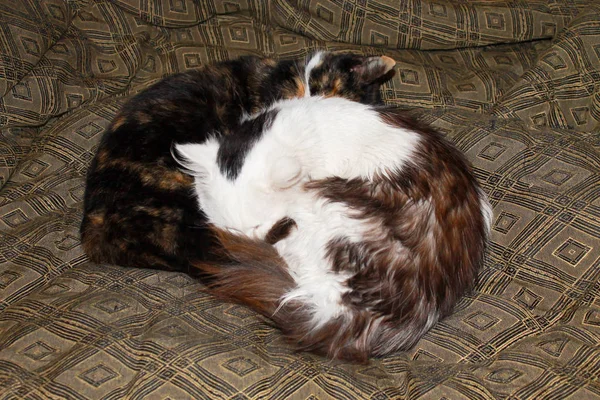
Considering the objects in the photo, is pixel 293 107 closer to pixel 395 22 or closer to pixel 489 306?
pixel 489 306

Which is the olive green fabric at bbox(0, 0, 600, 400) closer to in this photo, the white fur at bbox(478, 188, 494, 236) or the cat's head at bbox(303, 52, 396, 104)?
the white fur at bbox(478, 188, 494, 236)

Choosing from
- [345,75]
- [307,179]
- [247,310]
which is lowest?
[247,310]

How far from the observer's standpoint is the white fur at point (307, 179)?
151cm

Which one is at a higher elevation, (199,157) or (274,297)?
(199,157)

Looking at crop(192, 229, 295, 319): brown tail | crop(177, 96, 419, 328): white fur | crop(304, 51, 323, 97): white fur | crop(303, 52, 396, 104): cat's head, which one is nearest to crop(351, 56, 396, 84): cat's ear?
crop(303, 52, 396, 104): cat's head

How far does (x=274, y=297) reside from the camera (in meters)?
1.50

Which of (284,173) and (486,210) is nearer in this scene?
(284,173)

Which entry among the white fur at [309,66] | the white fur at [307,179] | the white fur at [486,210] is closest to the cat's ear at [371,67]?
the white fur at [309,66]

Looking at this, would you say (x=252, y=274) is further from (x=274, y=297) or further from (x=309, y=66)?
(x=309, y=66)

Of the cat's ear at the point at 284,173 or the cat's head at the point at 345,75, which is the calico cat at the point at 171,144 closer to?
the cat's head at the point at 345,75

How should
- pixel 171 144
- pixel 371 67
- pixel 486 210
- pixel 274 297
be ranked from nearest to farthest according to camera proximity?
pixel 274 297
pixel 486 210
pixel 171 144
pixel 371 67

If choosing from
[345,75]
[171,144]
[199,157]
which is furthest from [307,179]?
[345,75]

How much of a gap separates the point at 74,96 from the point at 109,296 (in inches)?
39.3

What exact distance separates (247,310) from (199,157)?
1.41ft
